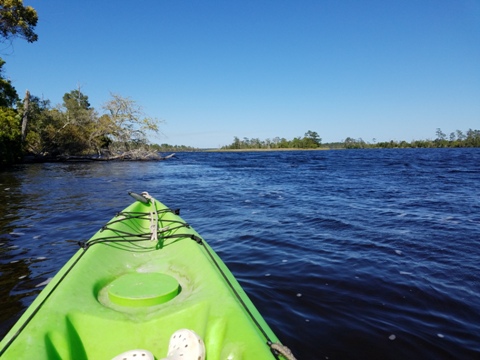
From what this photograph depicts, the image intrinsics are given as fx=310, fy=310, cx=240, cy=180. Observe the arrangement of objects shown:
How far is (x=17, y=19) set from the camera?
1870cm

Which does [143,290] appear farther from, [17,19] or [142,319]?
[17,19]

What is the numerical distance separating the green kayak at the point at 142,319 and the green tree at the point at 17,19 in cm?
2178

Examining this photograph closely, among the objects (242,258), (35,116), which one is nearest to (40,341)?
(242,258)

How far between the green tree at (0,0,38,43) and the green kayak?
71.5 feet

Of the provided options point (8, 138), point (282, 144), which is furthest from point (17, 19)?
point (282, 144)

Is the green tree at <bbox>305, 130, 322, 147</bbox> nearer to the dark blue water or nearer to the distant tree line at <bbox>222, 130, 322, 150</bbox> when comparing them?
the distant tree line at <bbox>222, 130, 322, 150</bbox>

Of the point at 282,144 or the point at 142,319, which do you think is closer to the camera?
the point at 142,319

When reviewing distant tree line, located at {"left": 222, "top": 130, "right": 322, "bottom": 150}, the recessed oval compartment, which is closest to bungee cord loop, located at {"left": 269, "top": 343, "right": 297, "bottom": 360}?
the recessed oval compartment

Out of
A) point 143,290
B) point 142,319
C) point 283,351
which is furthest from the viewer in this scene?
point 143,290

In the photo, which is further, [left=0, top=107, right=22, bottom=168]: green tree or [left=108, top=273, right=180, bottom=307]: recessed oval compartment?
[left=0, top=107, right=22, bottom=168]: green tree

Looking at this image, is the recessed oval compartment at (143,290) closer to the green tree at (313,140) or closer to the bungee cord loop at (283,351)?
the bungee cord loop at (283,351)

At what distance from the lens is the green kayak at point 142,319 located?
5.59 feet

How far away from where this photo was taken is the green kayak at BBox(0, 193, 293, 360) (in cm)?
170

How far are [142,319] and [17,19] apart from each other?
77.1 feet
